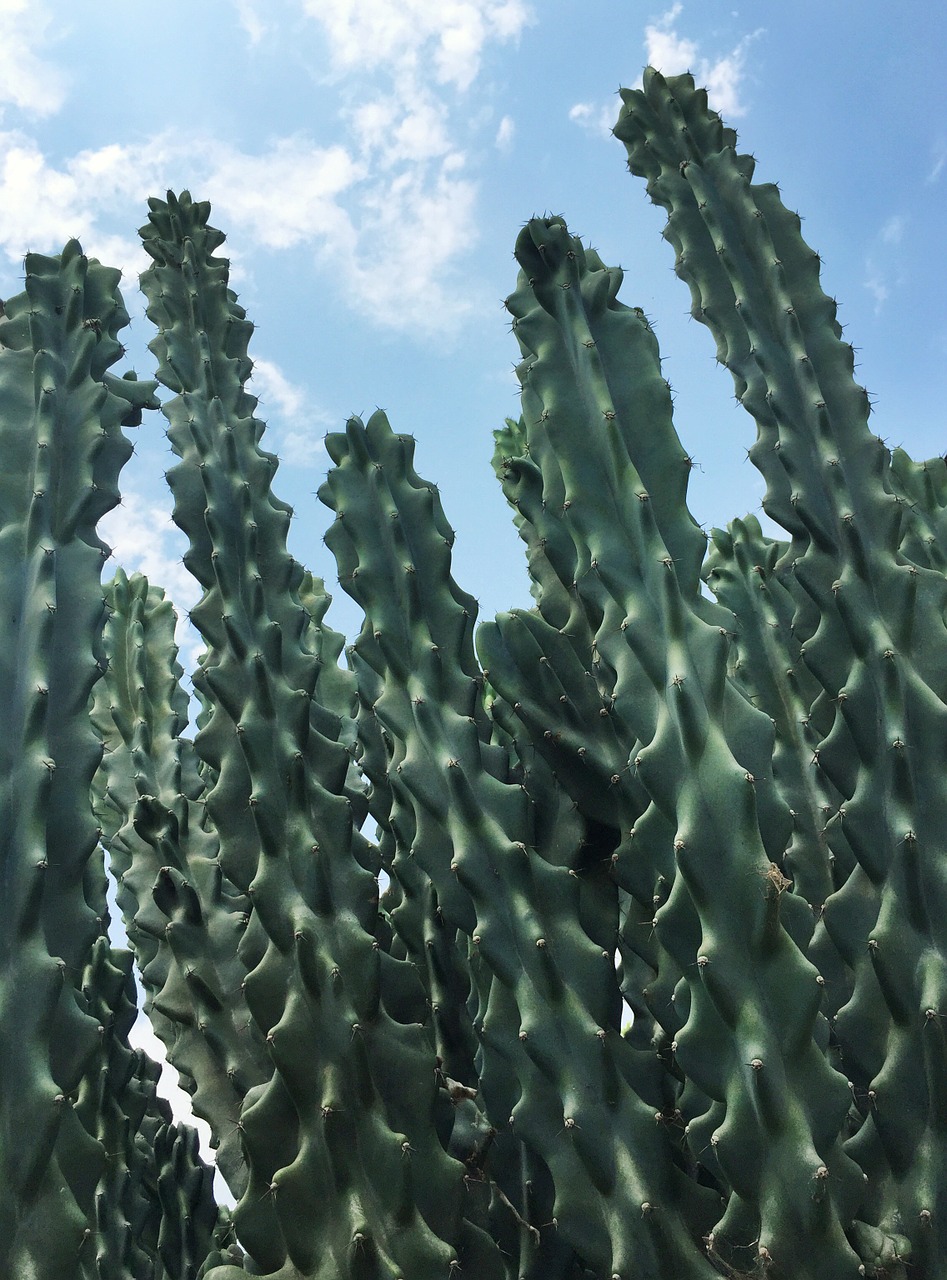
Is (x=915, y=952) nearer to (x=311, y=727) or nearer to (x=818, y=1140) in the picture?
(x=818, y=1140)

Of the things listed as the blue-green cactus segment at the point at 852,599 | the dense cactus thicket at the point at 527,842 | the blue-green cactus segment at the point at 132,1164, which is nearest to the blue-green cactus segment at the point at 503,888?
the dense cactus thicket at the point at 527,842

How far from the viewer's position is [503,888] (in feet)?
9.02

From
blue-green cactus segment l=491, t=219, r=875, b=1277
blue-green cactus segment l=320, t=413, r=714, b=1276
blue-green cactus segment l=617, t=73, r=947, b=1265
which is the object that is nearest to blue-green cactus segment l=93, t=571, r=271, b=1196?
blue-green cactus segment l=320, t=413, r=714, b=1276

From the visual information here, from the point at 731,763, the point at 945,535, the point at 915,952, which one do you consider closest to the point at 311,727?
the point at 731,763

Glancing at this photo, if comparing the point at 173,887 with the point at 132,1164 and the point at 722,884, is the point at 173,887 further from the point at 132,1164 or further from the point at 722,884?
the point at 722,884

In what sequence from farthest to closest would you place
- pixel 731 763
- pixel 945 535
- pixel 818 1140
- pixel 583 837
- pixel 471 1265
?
1. pixel 945 535
2. pixel 583 837
3. pixel 471 1265
4. pixel 731 763
5. pixel 818 1140

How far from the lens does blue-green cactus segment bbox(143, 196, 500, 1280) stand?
252cm

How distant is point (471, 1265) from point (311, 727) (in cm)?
137

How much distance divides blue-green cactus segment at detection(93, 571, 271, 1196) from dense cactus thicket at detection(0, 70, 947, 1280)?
2cm

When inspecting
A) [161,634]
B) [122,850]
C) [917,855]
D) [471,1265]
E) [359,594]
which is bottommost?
[471,1265]

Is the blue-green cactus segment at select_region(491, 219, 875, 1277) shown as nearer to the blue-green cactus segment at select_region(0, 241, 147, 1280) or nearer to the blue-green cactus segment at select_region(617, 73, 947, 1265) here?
the blue-green cactus segment at select_region(617, 73, 947, 1265)

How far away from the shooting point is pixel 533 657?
326cm

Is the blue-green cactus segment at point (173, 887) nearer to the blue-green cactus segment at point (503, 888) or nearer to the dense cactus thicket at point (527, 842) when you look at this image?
the dense cactus thicket at point (527, 842)

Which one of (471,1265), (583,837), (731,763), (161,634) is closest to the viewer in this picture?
(731,763)
